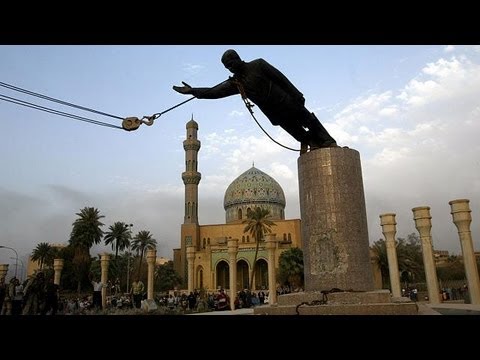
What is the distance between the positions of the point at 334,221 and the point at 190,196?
52923mm

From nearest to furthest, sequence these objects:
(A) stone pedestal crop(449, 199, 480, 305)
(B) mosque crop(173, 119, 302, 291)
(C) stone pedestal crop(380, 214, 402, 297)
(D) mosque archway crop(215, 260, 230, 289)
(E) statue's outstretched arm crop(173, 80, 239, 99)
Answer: (E) statue's outstretched arm crop(173, 80, 239, 99)
(A) stone pedestal crop(449, 199, 480, 305)
(C) stone pedestal crop(380, 214, 402, 297)
(B) mosque crop(173, 119, 302, 291)
(D) mosque archway crop(215, 260, 230, 289)

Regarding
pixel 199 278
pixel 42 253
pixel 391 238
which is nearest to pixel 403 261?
pixel 391 238

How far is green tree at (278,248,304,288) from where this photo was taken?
134 feet

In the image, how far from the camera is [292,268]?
4125cm

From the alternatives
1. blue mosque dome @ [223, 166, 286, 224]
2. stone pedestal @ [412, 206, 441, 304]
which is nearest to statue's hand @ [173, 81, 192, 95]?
stone pedestal @ [412, 206, 441, 304]

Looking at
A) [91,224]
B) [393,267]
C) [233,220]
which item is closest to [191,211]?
[233,220]

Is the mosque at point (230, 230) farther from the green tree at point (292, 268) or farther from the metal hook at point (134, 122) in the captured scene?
the metal hook at point (134, 122)

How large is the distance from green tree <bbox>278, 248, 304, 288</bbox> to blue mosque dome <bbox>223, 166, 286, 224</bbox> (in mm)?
18403

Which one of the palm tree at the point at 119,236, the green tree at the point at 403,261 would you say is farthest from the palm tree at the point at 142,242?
the green tree at the point at 403,261

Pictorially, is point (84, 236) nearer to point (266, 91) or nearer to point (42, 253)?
point (42, 253)

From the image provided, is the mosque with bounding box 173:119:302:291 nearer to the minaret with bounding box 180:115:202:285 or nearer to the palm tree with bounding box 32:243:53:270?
the minaret with bounding box 180:115:202:285
